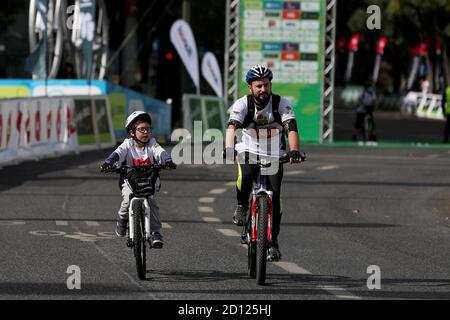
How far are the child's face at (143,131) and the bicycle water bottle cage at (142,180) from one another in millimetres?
→ 268

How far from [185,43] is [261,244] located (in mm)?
26305

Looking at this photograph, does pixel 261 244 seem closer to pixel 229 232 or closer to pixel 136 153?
pixel 136 153

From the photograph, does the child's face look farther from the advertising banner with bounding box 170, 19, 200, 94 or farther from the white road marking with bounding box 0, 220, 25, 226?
the advertising banner with bounding box 170, 19, 200, 94

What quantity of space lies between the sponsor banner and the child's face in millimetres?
12713

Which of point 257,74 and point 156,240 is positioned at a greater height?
point 257,74

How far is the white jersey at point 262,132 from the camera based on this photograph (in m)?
11.7

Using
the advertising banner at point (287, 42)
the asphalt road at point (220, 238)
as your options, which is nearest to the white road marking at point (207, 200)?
the asphalt road at point (220, 238)

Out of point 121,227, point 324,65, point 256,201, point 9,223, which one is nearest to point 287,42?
point 324,65

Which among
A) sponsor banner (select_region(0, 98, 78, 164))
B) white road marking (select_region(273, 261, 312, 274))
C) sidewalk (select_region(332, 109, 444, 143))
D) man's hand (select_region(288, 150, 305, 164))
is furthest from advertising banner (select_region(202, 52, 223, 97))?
man's hand (select_region(288, 150, 305, 164))

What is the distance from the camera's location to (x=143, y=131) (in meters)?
11.8

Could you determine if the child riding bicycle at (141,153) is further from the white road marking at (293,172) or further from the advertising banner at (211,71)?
the advertising banner at (211,71)

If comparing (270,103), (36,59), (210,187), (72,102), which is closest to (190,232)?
(270,103)

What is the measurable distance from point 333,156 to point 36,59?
22.8 feet

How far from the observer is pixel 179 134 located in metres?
36.5
